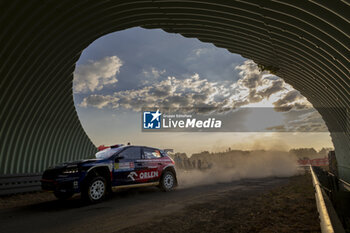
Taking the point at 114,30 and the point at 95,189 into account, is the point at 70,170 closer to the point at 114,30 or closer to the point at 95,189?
the point at 95,189

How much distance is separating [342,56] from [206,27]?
5.70 m

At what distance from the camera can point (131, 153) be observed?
9.37 m

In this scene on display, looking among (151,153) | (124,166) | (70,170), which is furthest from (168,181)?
(70,170)

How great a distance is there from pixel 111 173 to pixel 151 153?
2205 millimetres

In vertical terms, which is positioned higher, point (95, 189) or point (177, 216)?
point (95, 189)

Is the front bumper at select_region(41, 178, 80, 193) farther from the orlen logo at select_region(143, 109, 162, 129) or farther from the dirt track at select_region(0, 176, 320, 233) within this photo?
the orlen logo at select_region(143, 109, 162, 129)

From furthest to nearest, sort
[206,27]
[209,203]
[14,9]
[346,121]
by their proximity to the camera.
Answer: [206,27] → [346,121] → [14,9] → [209,203]

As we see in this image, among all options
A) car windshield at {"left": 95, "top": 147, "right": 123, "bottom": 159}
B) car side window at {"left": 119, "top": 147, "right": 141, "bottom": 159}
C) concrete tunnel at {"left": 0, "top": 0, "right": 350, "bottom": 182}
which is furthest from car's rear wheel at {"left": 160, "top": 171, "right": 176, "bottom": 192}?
concrete tunnel at {"left": 0, "top": 0, "right": 350, "bottom": 182}

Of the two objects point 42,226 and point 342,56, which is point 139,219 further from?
point 342,56

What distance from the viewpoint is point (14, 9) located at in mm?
8188

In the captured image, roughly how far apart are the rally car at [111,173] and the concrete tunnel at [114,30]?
4.76 m

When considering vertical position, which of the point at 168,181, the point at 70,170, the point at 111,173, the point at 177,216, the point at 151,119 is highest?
the point at 151,119

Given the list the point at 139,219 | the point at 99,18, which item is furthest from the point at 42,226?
the point at 99,18

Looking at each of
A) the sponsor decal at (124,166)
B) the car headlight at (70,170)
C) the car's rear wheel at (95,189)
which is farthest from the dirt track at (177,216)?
the sponsor decal at (124,166)
